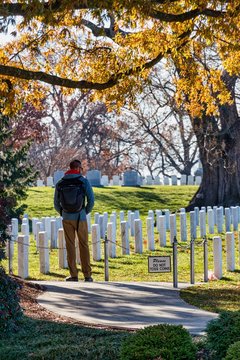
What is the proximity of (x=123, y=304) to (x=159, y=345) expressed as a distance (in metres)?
6.79

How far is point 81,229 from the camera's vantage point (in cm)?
1814

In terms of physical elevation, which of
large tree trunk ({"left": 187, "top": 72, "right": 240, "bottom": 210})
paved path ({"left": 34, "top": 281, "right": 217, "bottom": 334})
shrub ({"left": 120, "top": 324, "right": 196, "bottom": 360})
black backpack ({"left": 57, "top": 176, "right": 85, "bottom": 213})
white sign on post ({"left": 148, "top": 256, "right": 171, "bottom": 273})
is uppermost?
large tree trunk ({"left": 187, "top": 72, "right": 240, "bottom": 210})

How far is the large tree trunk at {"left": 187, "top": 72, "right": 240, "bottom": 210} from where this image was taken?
38750mm

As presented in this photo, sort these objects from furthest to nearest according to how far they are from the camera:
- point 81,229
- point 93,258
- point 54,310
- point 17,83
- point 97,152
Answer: point 97,152, point 93,258, point 17,83, point 81,229, point 54,310

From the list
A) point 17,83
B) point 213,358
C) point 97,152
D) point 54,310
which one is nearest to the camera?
point 213,358

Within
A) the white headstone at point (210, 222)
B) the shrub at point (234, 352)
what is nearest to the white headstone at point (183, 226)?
the white headstone at point (210, 222)

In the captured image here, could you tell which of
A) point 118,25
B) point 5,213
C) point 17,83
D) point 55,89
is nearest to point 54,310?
point 5,213

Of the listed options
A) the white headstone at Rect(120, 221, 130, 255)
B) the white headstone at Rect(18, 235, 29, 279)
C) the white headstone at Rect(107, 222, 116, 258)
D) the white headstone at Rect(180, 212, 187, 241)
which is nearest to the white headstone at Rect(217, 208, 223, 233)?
the white headstone at Rect(180, 212, 187, 241)

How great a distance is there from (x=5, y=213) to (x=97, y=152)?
51.4 meters

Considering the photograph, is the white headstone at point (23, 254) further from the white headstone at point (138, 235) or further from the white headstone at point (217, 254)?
the white headstone at point (138, 235)

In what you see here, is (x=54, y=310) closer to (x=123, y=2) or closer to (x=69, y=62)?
(x=123, y=2)

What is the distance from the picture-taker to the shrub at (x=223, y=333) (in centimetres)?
883

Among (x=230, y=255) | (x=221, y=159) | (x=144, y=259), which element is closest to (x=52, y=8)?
(x=230, y=255)

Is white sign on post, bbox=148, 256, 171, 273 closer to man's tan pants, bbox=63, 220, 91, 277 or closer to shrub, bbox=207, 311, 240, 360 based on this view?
man's tan pants, bbox=63, 220, 91, 277
